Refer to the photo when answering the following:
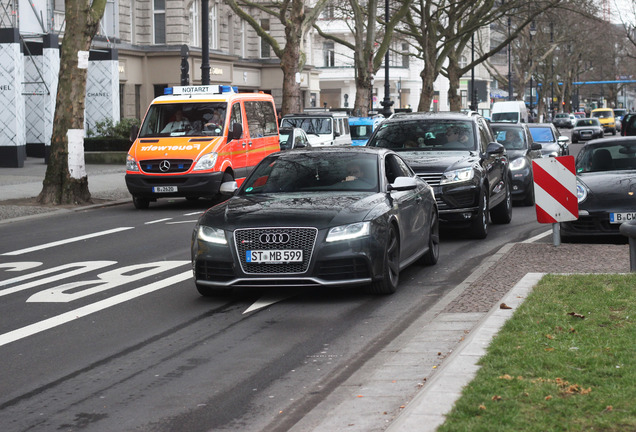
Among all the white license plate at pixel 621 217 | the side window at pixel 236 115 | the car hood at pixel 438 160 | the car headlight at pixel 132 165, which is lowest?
the white license plate at pixel 621 217

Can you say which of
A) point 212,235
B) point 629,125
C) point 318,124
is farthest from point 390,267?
point 318,124

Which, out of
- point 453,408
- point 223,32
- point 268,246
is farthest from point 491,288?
point 223,32

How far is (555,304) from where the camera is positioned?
8.66 meters

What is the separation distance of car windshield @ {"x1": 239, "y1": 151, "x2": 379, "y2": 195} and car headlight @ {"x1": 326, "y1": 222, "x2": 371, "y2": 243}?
1.12 meters

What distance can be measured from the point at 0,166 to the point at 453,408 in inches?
1239

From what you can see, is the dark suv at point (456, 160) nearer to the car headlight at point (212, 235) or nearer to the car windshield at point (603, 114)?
the car headlight at point (212, 235)

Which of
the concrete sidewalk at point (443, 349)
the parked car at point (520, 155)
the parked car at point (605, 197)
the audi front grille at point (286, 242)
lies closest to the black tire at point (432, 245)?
the concrete sidewalk at point (443, 349)

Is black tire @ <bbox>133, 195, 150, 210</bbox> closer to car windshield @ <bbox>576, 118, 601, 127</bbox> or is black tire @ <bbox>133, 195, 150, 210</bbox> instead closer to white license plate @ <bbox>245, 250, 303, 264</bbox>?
white license plate @ <bbox>245, 250, 303, 264</bbox>

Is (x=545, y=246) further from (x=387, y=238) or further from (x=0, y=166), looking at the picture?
(x=0, y=166)

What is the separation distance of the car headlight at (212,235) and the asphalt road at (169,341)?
0.60 m

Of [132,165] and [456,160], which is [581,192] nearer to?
[456,160]

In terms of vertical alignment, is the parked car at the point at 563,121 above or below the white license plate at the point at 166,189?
above

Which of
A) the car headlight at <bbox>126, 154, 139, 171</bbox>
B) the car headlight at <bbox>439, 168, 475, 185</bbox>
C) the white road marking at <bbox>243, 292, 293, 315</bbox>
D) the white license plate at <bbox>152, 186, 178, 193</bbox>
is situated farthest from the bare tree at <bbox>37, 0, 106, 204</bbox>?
A: the white road marking at <bbox>243, 292, 293, 315</bbox>

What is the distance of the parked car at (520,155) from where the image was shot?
70.6 ft
